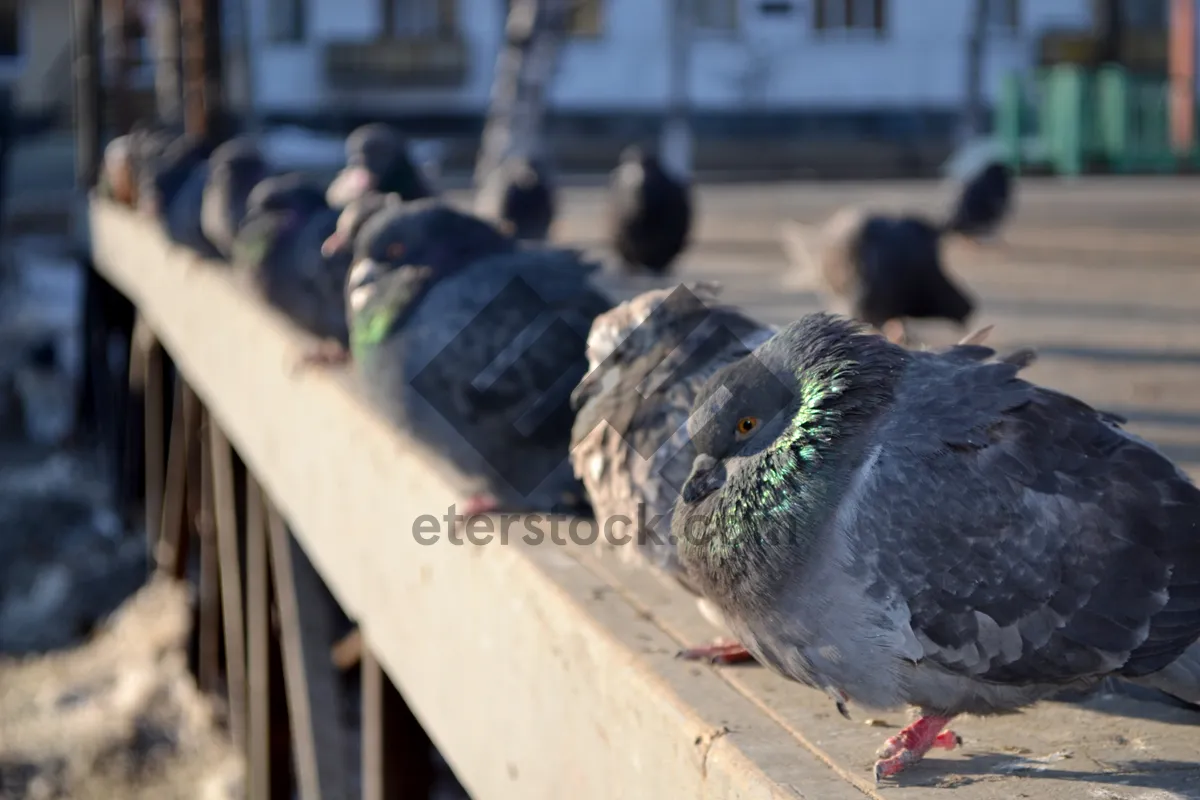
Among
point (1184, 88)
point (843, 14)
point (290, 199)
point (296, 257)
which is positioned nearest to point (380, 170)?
point (290, 199)

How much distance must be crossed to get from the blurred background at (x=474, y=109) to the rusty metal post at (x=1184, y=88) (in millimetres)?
34

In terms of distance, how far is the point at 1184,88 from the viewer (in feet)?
61.0

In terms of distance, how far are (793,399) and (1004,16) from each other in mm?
28052

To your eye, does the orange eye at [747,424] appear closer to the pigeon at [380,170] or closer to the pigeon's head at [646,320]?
the pigeon's head at [646,320]

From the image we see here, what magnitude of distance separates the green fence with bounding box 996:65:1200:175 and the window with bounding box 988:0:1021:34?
8622 millimetres

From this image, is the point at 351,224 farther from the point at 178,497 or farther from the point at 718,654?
the point at 178,497

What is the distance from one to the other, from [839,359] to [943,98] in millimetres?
26269

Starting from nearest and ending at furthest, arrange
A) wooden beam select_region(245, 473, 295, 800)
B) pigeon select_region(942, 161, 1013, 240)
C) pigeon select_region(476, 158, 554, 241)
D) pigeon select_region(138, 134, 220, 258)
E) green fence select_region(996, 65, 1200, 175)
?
wooden beam select_region(245, 473, 295, 800), pigeon select_region(476, 158, 554, 241), pigeon select_region(138, 134, 220, 258), pigeon select_region(942, 161, 1013, 240), green fence select_region(996, 65, 1200, 175)

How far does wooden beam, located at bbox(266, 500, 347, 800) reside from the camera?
564 centimetres

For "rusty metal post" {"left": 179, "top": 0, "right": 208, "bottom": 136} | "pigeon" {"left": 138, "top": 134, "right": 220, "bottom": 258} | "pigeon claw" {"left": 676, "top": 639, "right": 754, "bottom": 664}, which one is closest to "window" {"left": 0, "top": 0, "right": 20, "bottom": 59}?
"rusty metal post" {"left": 179, "top": 0, "right": 208, "bottom": 136}

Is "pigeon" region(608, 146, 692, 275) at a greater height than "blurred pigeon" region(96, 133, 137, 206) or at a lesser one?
lesser

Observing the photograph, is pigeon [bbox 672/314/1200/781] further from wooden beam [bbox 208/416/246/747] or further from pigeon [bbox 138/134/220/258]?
pigeon [bbox 138/134/220/258]

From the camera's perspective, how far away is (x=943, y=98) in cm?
2698

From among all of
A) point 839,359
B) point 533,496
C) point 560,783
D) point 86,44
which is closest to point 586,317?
point 533,496
